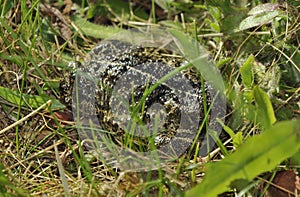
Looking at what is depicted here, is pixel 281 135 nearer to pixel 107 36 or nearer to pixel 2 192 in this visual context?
pixel 2 192

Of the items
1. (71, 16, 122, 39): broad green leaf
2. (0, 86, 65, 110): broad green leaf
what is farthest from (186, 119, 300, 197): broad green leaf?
(71, 16, 122, 39): broad green leaf

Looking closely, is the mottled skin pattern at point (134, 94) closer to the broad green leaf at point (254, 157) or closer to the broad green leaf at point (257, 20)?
the broad green leaf at point (257, 20)

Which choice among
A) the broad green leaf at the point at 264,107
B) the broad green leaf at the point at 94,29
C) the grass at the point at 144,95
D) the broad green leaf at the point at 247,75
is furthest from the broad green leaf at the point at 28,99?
the broad green leaf at the point at 264,107

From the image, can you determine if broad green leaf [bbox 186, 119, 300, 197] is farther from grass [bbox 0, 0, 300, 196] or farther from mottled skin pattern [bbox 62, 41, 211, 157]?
mottled skin pattern [bbox 62, 41, 211, 157]

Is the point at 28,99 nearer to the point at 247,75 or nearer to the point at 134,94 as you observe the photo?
the point at 134,94

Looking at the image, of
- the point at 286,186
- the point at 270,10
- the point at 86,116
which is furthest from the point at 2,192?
the point at 270,10

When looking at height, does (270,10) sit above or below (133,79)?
above
